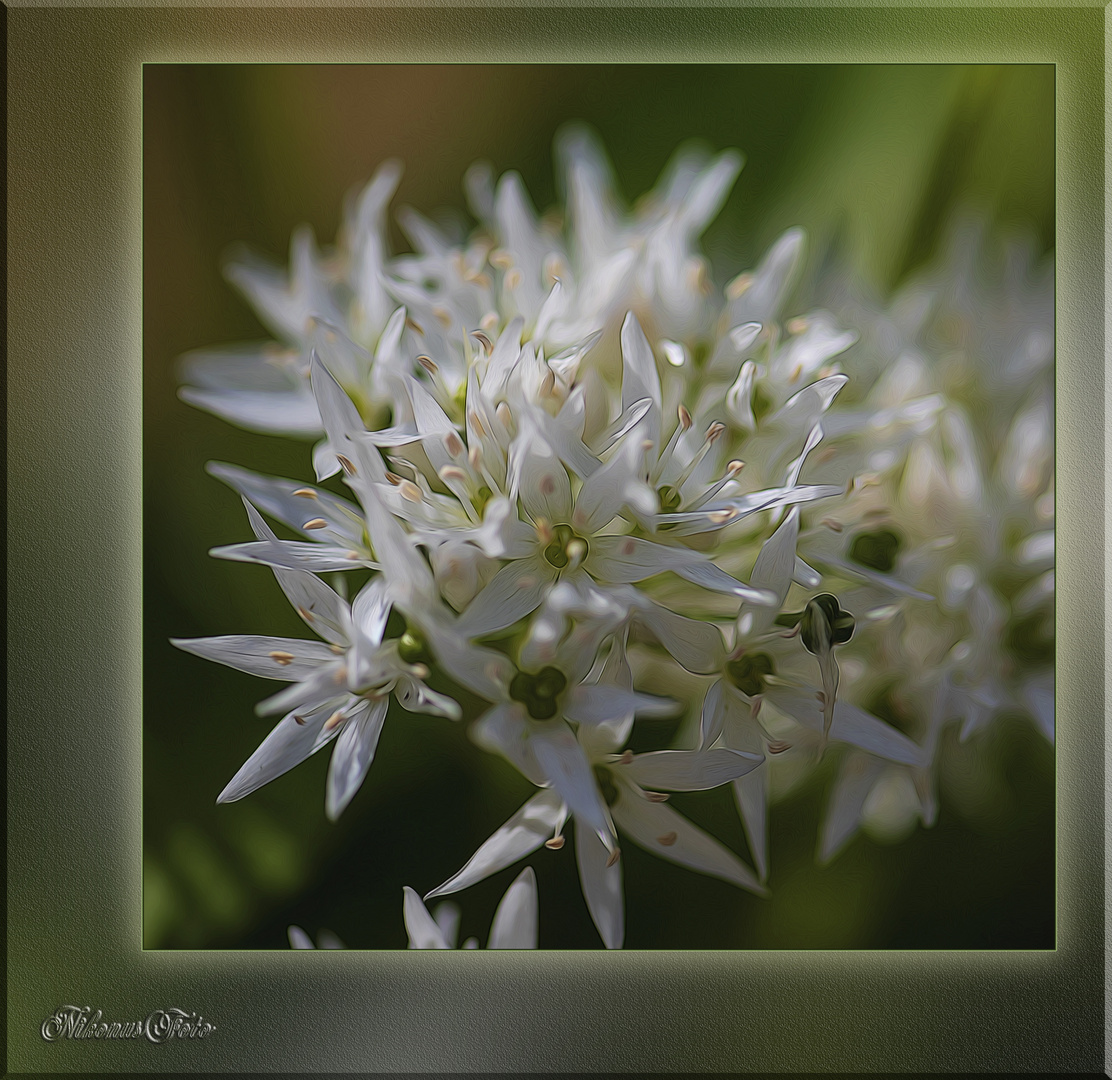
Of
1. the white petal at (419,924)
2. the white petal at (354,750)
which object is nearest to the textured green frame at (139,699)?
the white petal at (419,924)

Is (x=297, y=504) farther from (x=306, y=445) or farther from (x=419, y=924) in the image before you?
(x=419, y=924)

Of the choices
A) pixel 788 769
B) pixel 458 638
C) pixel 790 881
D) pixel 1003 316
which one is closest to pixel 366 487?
pixel 458 638

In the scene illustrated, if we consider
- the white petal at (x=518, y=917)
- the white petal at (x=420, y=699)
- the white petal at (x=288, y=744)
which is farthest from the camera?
the white petal at (x=518, y=917)

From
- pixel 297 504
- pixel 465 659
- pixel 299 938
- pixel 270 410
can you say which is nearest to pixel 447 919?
pixel 299 938

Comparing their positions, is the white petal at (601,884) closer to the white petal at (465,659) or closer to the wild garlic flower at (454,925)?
the wild garlic flower at (454,925)

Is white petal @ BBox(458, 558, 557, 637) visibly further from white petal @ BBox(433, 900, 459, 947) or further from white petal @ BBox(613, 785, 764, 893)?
white petal @ BBox(433, 900, 459, 947)

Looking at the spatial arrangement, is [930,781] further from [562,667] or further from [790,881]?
[562,667]
